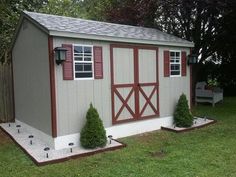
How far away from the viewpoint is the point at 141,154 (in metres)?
6.14

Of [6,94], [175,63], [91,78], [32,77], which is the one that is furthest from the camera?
[6,94]

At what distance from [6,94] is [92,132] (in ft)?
15.2

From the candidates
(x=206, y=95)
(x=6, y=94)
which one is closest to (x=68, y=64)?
(x=6, y=94)

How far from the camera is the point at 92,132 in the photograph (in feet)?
21.6

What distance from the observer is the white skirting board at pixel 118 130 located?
6.59 m

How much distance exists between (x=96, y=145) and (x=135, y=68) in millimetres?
2527

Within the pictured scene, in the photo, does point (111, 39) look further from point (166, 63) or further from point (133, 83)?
point (166, 63)

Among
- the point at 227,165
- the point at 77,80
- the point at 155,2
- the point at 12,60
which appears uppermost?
the point at 155,2

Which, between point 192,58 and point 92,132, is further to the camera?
point 192,58

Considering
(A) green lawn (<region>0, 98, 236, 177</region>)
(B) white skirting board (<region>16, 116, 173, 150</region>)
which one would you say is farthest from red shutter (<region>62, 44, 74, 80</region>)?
(A) green lawn (<region>0, 98, 236, 177</region>)

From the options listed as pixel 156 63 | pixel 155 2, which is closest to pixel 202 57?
pixel 155 2

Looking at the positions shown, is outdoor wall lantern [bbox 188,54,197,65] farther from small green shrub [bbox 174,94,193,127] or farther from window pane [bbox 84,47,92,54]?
window pane [bbox 84,47,92,54]

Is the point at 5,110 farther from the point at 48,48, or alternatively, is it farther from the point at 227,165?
the point at 227,165

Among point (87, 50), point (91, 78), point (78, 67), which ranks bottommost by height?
point (91, 78)
